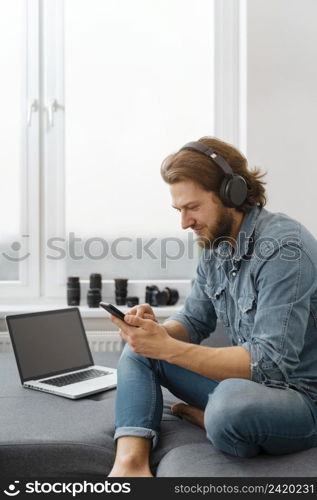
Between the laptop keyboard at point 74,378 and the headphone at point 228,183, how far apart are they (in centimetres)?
82

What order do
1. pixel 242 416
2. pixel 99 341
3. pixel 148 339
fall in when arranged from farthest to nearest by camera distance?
pixel 99 341, pixel 148 339, pixel 242 416

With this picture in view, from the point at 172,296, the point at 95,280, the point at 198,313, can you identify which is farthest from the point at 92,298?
the point at 198,313

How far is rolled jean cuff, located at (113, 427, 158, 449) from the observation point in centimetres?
136

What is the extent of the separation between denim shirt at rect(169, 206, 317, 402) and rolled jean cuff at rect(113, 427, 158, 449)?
0.28m

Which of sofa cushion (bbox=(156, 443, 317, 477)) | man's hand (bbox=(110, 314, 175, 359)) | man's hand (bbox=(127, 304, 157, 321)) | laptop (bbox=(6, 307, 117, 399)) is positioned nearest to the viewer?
sofa cushion (bbox=(156, 443, 317, 477))

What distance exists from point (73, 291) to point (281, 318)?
1.64 meters

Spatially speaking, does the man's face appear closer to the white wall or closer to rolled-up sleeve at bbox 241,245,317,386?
rolled-up sleeve at bbox 241,245,317,386

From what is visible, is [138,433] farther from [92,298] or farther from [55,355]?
[92,298]

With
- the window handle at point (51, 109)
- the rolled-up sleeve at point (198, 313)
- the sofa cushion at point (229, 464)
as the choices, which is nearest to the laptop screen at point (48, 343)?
the rolled-up sleeve at point (198, 313)

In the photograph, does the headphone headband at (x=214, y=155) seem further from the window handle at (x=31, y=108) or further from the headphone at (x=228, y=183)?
the window handle at (x=31, y=108)

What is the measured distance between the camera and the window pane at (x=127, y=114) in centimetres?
288

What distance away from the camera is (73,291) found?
9.07 feet

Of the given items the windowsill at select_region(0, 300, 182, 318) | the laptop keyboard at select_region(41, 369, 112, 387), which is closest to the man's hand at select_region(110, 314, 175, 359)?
the laptop keyboard at select_region(41, 369, 112, 387)

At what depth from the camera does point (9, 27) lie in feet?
9.46
